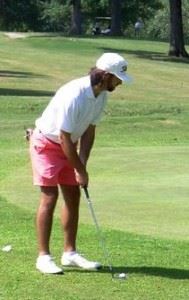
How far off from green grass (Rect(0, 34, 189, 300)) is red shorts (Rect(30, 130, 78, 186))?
70 cm

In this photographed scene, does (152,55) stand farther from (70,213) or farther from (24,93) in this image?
(70,213)

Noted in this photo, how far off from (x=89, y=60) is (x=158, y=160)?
29500 mm

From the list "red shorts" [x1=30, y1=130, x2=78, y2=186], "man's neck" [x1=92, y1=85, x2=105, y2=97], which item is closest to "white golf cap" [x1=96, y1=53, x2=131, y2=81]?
"man's neck" [x1=92, y1=85, x2=105, y2=97]

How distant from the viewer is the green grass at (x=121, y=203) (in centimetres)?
677

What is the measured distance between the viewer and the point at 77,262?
731 cm

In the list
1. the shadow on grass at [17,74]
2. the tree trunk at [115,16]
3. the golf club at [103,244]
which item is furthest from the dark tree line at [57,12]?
the golf club at [103,244]

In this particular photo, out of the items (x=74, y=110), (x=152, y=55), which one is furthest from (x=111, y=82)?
(x=152, y=55)

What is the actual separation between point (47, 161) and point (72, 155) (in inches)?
12.0

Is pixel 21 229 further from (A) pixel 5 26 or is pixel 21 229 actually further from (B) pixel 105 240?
(A) pixel 5 26

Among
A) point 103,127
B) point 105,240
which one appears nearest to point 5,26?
point 103,127

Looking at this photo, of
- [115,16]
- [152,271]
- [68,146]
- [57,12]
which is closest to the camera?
[68,146]

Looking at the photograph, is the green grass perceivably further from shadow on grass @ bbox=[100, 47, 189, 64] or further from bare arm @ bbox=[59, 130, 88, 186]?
shadow on grass @ bbox=[100, 47, 189, 64]

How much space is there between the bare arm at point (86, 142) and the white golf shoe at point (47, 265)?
0.77 metres

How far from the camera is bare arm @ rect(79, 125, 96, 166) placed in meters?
7.16
